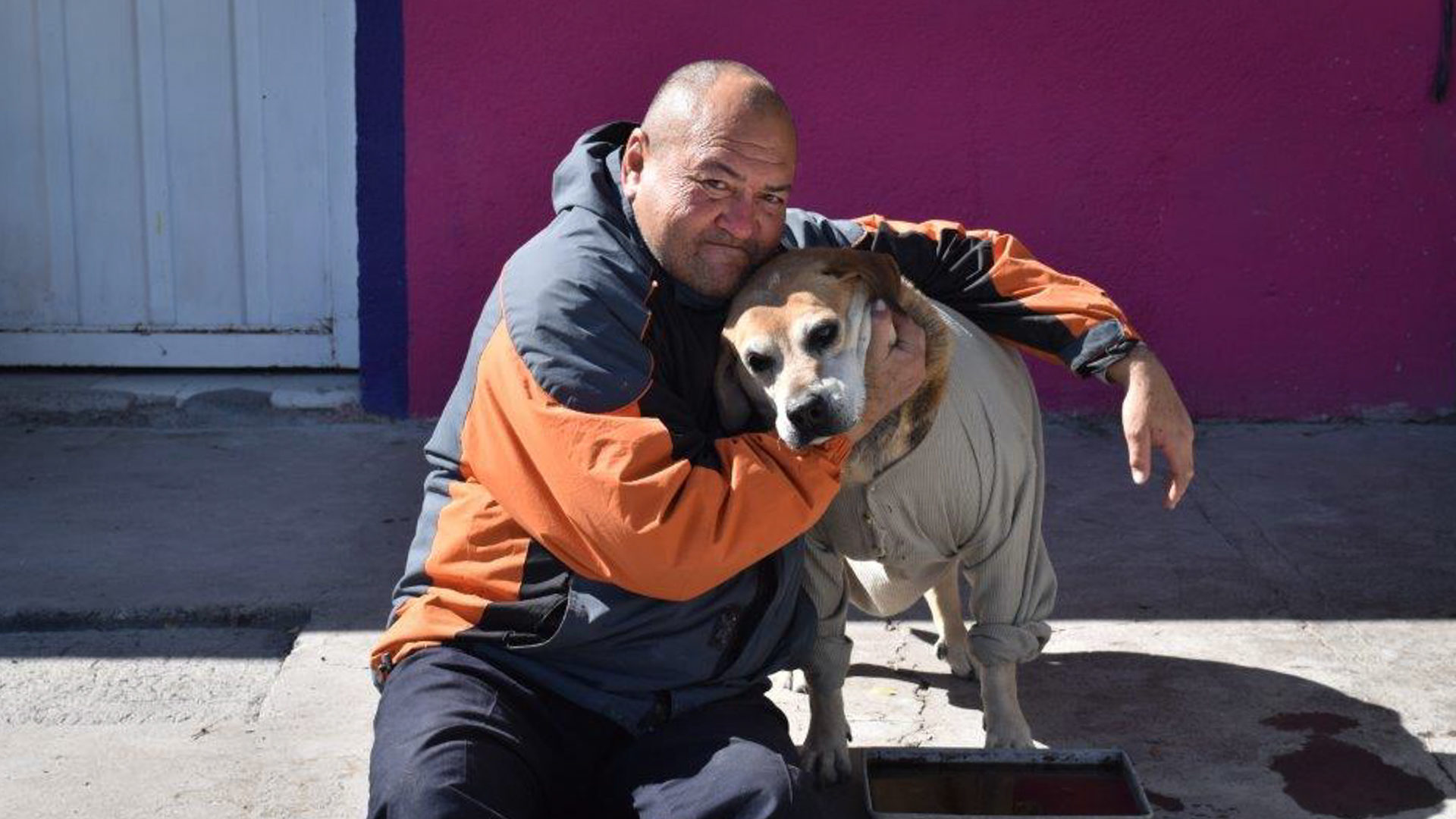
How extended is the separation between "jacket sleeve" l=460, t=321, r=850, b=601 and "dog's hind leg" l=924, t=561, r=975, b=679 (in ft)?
3.20

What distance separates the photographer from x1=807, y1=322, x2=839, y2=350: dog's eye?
296 cm

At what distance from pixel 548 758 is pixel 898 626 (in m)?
1.45

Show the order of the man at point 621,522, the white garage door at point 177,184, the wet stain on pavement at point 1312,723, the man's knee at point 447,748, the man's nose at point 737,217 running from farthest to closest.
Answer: the white garage door at point 177,184 → the wet stain on pavement at point 1312,723 → the man's nose at point 737,217 → the man at point 621,522 → the man's knee at point 447,748

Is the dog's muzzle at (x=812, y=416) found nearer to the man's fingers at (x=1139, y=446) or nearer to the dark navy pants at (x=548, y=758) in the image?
the dark navy pants at (x=548, y=758)

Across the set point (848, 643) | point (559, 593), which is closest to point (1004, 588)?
point (848, 643)

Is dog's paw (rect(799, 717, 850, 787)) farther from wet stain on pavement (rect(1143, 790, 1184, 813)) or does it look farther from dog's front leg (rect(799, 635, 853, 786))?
wet stain on pavement (rect(1143, 790, 1184, 813))

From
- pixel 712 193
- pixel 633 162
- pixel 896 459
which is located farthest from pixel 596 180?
pixel 896 459

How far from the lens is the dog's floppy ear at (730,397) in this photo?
310 centimetres

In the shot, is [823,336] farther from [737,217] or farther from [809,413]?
[737,217]

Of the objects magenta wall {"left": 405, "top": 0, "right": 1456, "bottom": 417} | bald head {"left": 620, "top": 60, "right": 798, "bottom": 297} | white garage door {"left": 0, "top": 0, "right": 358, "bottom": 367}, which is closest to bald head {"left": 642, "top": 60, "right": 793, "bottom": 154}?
bald head {"left": 620, "top": 60, "right": 798, "bottom": 297}

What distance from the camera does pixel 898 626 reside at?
13.7 feet

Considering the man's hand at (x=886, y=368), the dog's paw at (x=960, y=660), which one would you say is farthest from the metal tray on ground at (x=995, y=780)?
the dog's paw at (x=960, y=660)

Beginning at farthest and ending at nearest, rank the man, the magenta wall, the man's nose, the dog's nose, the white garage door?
the white garage door < the magenta wall < the man's nose < the dog's nose < the man

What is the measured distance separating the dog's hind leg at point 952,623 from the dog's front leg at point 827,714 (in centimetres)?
50
